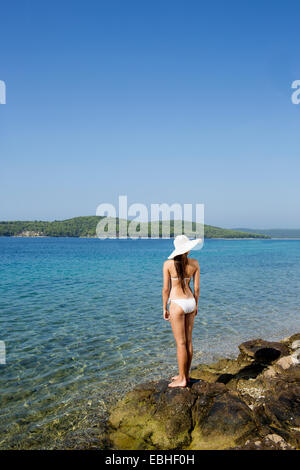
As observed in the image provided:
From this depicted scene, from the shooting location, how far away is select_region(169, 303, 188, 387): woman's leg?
6.88m

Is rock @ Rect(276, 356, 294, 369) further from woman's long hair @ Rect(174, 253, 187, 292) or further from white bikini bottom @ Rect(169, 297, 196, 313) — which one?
woman's long hair @ Rect(174, 253, 187, 292)

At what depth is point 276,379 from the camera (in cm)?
799

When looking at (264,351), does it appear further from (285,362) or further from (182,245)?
(182,245)

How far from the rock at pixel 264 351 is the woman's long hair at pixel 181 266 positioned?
4.74 m

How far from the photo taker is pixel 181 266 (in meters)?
6.88

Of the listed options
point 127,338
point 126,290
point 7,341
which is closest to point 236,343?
point 127,338

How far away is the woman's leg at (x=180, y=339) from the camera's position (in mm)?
6875

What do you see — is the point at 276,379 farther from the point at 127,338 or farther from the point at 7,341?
the point at 7,341

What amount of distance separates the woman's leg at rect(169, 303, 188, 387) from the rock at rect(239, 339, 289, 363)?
3963 mm

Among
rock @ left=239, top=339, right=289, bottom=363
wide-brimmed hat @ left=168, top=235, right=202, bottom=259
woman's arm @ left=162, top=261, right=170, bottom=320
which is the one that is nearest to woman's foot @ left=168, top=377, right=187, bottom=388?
woman's arm @ left=162, top=261, right=170, bottom=320

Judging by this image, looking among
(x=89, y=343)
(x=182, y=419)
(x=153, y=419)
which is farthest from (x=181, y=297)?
(x=89, y=343)
